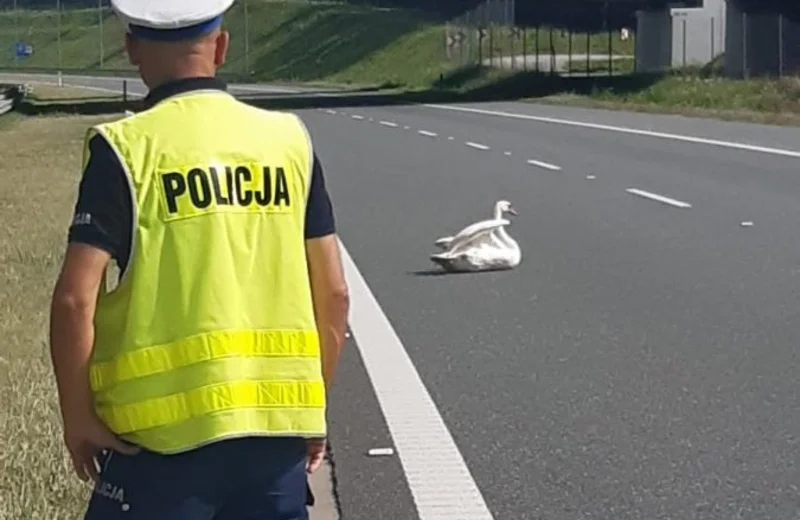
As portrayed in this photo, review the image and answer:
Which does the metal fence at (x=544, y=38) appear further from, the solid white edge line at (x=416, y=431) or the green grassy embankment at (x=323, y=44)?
the solid white edge line at (x=416, y=431)

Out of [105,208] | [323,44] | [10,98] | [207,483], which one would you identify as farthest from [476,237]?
[323,44]

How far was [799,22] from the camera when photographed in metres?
59.8

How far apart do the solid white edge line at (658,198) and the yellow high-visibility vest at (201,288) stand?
14737mm

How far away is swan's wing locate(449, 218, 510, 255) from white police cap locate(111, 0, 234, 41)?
9730mm

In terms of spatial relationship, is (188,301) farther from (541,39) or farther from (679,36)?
(541,39)

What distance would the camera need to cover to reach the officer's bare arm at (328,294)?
366 cm

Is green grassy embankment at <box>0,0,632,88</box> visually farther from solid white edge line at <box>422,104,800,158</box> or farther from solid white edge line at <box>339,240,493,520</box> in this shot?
solid white edge line at <box>339,240,493,520</box>

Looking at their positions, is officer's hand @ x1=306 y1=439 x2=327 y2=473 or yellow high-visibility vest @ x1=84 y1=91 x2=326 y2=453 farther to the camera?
officer's hand @ x1=306 y1=439 x2=327 y2=473

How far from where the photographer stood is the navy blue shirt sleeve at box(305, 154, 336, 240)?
11.9ft

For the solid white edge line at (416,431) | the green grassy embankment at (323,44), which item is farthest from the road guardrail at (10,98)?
the solid white edge line at (416,431)

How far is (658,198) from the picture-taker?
62.4ft

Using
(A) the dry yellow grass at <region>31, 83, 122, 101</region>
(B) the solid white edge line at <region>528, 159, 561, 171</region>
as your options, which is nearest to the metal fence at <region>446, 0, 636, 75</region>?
(A) the dry yellow grass at <region>31, 83, 122, 101</region>

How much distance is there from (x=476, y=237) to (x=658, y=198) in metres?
5.96

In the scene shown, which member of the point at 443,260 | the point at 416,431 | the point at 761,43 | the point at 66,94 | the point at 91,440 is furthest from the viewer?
the point at 66,94
